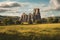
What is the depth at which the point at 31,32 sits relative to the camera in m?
5.13

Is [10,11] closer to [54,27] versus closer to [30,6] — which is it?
[30,6]

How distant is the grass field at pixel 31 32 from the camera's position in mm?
5031

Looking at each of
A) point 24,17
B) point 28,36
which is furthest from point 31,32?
point 24,17

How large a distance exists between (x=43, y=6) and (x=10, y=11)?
4.17ft

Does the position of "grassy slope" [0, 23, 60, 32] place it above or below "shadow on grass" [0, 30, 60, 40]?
above

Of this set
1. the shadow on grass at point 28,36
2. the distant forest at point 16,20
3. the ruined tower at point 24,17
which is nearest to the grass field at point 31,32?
the shadow on grass at point 28,36

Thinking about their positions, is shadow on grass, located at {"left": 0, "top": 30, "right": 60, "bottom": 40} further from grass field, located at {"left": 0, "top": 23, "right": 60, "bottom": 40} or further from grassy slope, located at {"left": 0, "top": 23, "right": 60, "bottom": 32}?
grassy slope, located at {"left": 0, "top": 23, "right": 60, "bottom": 32}

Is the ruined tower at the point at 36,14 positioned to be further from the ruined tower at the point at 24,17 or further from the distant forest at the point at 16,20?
the ruined tower at the point at 24,17

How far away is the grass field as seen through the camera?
5.03 m

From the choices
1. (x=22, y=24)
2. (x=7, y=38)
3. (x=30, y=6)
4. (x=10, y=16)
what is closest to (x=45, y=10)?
(x=30, y=6)

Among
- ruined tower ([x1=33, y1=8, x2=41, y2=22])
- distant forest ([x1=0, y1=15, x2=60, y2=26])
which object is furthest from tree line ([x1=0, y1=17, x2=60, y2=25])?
ruined tower ([x1=33, y1=8, x2=41, y2=22])

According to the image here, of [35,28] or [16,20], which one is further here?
[16,20]

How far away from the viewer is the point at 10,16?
17.8 ft

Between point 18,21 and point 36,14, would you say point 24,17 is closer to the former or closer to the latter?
point 18,21
